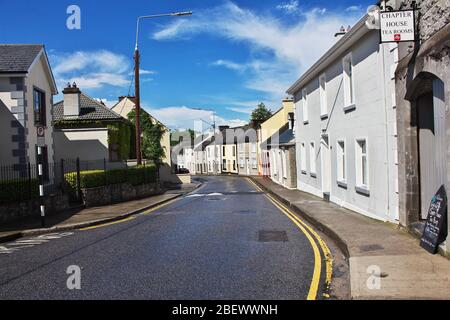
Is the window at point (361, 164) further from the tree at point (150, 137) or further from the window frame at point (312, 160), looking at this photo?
the tree at point (150, 137)

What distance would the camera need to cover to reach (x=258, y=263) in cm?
772

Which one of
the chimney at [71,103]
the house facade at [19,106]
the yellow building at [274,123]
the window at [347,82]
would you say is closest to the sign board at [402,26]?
the window at [347,82]

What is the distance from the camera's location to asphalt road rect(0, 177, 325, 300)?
6160mm

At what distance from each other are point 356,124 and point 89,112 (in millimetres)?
21942

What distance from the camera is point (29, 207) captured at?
14.6 m

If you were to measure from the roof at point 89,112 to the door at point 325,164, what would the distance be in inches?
633

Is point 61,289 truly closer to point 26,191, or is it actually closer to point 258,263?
point 258,263

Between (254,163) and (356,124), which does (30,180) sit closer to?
(356,124)

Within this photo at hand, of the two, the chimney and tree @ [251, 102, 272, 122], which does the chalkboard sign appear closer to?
the chimney

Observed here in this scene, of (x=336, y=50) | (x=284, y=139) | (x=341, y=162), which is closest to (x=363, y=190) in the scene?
(x=341, y=162)

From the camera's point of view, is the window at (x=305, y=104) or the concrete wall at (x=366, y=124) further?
the window at (x=305, y=104)

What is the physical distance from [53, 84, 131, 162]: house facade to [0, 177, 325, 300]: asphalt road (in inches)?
689

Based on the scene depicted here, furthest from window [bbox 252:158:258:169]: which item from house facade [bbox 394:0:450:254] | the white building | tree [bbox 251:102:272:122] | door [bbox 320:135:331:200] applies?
house facade [bbox 394:0:450:254]

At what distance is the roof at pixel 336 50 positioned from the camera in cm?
1236
